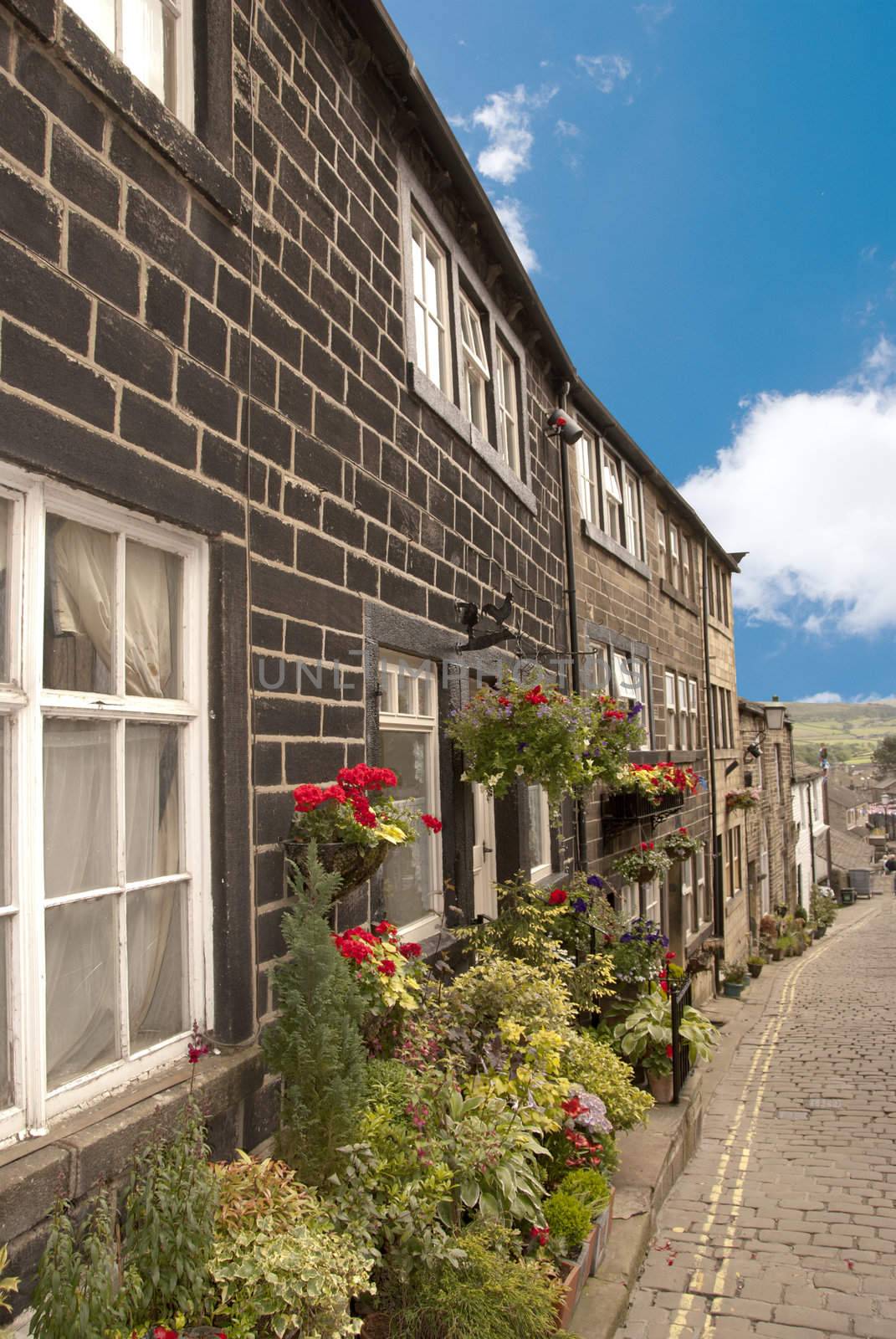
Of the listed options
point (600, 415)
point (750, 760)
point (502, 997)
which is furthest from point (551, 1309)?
point (750, 760)

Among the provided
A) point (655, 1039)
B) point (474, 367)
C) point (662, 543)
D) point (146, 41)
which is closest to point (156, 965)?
point (146, 41)

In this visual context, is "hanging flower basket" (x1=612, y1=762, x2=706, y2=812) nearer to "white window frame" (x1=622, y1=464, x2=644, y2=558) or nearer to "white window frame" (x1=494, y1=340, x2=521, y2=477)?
"white window frame" (x1=494, y1=340, x2=521, y2=477)

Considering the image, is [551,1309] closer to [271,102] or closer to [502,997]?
[502,997]

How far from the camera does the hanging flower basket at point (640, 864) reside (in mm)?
11320

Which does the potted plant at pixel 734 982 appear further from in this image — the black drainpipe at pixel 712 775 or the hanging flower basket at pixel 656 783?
the hanging flower basket at pixel 656 783

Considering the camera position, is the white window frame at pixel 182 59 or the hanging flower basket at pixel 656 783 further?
the hanging flower basket at pixel 656 783

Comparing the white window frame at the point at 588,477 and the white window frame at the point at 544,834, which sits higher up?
the white window frame at the point at 588,477

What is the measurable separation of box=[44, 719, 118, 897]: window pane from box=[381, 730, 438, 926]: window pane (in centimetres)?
245

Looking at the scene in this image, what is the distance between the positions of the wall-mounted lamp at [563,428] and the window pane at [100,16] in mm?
6255

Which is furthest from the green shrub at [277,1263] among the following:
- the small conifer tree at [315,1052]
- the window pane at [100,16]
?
the window pane at [100,16]

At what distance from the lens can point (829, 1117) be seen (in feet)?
27.5

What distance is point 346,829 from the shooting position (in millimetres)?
4223

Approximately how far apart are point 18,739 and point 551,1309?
2967mm

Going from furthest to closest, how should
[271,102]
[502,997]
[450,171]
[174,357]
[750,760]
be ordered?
[750,760], [450,171], [502,997], [271,102], [174,357]
